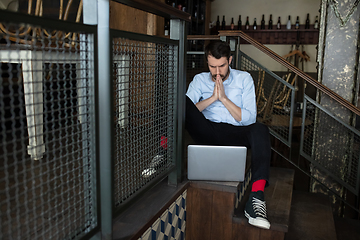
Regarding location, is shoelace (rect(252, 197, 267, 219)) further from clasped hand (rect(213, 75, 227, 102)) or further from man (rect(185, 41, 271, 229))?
clasped hand (rect(213, 75, 227, 102))

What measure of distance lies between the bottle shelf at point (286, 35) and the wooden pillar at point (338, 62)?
3391mm

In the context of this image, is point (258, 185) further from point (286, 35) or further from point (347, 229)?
point (286, 35)

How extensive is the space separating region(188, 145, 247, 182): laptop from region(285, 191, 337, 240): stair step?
2.26ft

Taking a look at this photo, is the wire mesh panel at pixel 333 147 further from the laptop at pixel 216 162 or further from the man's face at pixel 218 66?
the laptop at pixel 216 162

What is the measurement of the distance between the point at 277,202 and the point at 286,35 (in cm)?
516

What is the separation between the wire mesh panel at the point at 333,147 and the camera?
9.99 ft

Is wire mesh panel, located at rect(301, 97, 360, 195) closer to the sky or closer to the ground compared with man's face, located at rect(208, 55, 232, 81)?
closer to the ground

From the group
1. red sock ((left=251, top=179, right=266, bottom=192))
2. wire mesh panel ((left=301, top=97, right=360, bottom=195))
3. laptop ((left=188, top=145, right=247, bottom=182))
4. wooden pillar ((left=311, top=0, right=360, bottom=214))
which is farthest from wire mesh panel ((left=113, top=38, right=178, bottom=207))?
wooden pillar ((left=311, top=0, right=360, bottom=214))

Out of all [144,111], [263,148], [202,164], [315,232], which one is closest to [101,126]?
[144,111]

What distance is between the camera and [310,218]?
2.50 meters

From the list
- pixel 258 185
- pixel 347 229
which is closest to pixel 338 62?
pixel 347 229

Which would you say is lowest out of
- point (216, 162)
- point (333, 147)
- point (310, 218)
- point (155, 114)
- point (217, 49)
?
point (310, 218)

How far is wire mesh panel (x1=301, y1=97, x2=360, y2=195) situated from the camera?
9.99 ft

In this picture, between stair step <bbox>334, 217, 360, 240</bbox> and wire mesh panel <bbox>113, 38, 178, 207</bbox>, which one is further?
stair step <bbox>334, 217, 360, 240</bbox>
